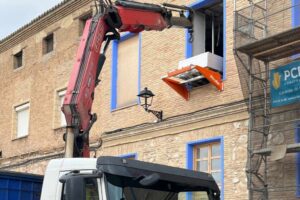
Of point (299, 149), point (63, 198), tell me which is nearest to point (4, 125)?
point (299, 149)

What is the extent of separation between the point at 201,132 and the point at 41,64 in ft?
30.2

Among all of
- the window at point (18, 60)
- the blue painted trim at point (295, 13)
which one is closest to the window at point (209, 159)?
the blue painted trim at point (295, 13)

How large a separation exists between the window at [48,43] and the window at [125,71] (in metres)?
4.68

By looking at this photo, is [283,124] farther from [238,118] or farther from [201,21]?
[201,21]

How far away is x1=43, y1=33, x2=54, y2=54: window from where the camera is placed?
20312mm

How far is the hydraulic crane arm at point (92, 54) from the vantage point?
27.1 feet

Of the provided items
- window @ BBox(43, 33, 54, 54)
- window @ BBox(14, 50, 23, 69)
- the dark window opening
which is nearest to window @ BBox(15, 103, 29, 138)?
window @ BBox(14, 50, 23, 69)

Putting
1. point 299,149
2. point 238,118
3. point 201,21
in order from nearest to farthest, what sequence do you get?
point 299,149, point 238,118, point 201,21

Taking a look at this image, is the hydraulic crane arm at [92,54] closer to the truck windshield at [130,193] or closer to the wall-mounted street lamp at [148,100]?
the truck windshield at [130,193]

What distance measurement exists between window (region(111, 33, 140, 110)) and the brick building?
1.0 inches

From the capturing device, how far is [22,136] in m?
20.8

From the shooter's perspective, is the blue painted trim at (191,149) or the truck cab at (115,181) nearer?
the truck cab at (115,181)

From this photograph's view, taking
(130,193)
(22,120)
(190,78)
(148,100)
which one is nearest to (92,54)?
(130,193)

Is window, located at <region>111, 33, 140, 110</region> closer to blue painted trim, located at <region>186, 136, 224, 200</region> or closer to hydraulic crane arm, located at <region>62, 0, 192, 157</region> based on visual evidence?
blue painted trim, located at <region>186, 136, 224, 200</region>
